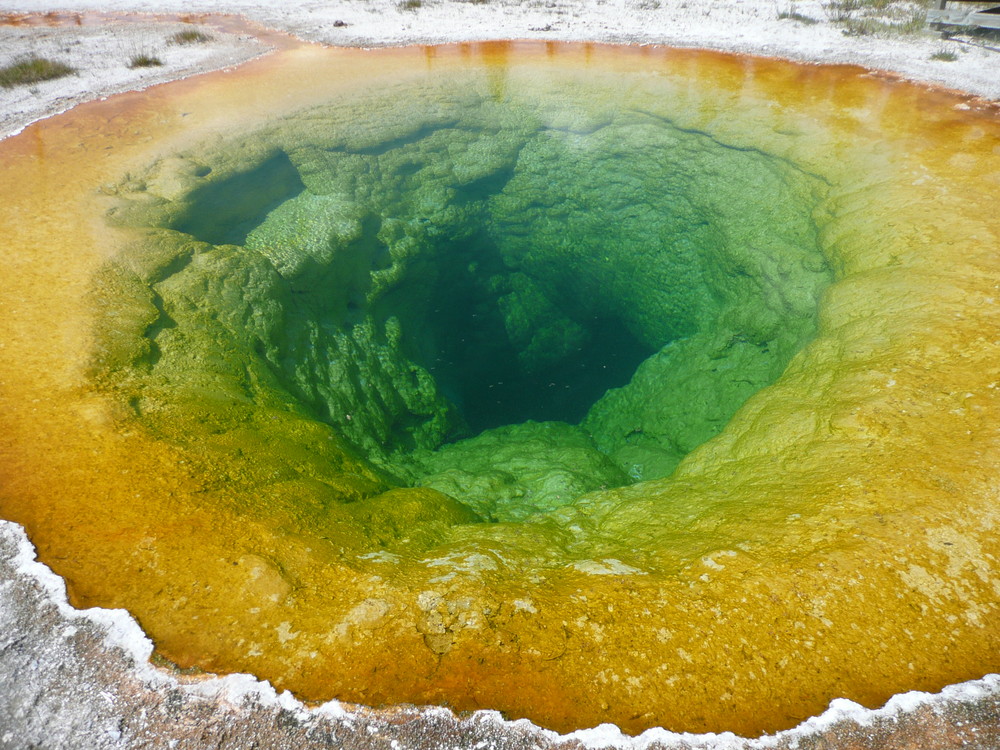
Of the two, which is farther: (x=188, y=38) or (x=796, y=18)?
(x=796, y=18)

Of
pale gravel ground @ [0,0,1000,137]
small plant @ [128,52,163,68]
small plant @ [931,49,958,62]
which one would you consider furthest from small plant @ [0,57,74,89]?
small plant @ [931,49,958,62]

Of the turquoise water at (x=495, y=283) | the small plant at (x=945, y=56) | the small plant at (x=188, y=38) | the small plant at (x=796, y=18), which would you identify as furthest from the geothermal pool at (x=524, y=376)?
the small plant at (x=796, y=18)

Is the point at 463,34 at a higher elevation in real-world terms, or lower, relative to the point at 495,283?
higher

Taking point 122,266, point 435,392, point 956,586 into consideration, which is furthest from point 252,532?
point 435,392

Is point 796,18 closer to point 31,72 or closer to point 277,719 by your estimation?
point 31,72

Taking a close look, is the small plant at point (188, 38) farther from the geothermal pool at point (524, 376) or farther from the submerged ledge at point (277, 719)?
the submerged ledge at point (277, 719)

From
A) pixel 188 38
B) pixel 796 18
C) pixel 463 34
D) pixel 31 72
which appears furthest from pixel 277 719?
pixel 796 18
